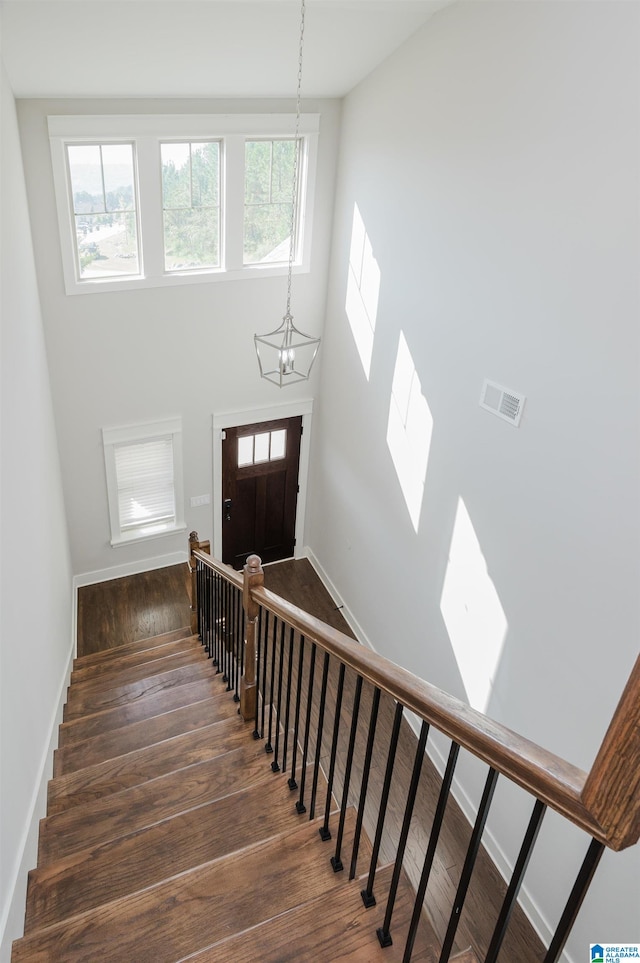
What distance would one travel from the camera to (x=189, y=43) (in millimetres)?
4324

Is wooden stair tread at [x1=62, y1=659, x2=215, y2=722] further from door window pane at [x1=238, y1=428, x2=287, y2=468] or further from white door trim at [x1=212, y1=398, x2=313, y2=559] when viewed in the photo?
door window pane at [x1=238, y1=428, x2=287, y2=468]

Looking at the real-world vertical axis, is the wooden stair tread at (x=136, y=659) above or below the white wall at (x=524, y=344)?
below

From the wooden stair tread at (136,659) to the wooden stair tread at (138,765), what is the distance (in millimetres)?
1402

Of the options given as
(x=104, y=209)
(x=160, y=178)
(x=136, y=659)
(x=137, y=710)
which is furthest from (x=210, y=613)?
(x=160, y=178)

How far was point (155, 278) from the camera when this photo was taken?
582 centimetres

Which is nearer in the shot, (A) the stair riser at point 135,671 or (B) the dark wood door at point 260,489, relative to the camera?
(A) the stair riser at point 135,671

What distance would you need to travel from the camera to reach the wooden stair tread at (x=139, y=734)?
11.7 feet

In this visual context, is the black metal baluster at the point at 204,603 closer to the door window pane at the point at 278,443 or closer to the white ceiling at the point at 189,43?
the door window pane at the point at 278,443

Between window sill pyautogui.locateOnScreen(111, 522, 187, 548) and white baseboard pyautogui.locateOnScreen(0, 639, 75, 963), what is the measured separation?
3129 millimetres

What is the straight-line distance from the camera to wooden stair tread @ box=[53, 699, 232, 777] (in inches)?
141

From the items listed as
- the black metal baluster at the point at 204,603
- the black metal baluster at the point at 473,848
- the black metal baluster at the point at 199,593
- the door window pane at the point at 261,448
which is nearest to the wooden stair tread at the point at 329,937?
the black metal baluster at the point at 473,848

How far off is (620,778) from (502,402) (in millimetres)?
3318

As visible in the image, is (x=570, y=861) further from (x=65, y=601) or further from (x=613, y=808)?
(x=65, y=601)

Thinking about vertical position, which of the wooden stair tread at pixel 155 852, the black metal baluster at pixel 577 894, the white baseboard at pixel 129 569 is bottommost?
the white baseboard at pixel 129 569
